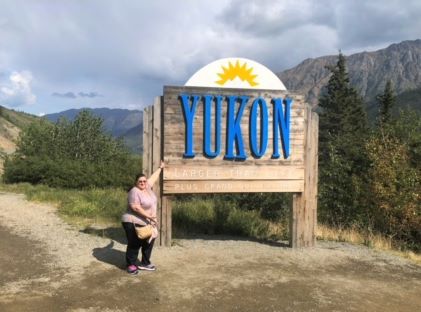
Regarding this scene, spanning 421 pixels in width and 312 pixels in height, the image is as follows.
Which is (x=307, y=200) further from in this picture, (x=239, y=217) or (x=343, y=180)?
(x=343, y=180)

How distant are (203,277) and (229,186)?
2.07m

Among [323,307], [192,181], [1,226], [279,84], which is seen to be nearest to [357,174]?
[279,84]

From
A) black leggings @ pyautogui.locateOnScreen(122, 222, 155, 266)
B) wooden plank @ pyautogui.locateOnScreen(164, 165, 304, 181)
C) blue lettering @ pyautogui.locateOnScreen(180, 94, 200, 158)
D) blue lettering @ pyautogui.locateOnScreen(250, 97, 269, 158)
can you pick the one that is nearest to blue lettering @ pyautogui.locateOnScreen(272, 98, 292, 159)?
blue lettering @ pyautogui.locateOnScreen(250, 97, 269, 158)

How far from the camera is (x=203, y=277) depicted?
6312 mm

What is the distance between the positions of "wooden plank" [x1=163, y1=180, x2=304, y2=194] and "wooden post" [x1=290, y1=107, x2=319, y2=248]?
0.20m

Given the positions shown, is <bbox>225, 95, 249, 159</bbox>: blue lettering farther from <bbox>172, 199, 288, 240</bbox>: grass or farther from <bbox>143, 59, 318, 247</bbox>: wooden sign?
<bbox>172, 199, 288, 240</bbox>: grass

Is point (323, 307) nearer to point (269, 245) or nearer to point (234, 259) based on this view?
point (234, 259)

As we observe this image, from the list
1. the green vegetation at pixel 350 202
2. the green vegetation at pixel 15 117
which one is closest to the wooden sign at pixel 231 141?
the green vegetation at pixel 350 202

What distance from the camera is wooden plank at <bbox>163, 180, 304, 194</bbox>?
7855 mm

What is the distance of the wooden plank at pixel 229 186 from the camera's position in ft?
25.8

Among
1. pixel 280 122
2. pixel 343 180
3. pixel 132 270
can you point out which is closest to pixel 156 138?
pixel 280 122

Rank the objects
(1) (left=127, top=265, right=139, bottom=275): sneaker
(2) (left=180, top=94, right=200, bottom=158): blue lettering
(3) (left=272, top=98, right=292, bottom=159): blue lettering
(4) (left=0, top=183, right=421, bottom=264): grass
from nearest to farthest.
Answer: (1) (left=127, top=265, right=139, bottom=275): sneaker
(2) (left=180, top=94, right=200, bottom=158): blue lettering
(3) (left=272, top=98, right=292, bottom=159): blue lettering
(4) (left=0, top=183, right=421, bottom=264): grass

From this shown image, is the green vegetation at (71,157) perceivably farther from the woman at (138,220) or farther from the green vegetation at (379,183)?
the woman at (138,220)

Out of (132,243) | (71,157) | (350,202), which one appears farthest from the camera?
(71,157)
